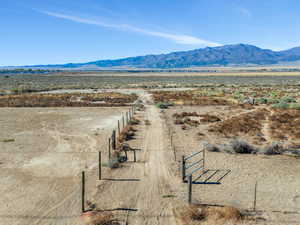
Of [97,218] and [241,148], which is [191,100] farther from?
[97,218]

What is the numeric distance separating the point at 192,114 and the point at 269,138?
1079 centimetres

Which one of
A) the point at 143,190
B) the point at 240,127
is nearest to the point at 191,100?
the point at 240,127

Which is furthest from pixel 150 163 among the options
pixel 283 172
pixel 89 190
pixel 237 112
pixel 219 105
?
pixel 219 105

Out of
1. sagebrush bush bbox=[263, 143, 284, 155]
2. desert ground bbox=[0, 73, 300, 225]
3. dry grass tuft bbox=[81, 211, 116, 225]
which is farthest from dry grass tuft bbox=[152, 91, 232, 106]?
dry grass tuft bbox=[81, 211, 116, 225]

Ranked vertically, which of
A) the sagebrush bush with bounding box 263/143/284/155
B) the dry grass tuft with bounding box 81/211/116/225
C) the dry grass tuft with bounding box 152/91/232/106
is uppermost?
the dry grass tuft with bounding box 152/91/232/106

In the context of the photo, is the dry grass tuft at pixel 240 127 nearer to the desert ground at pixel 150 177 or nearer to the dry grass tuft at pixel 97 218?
the desert ground at pixel 150 177

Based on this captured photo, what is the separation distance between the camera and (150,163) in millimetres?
12984

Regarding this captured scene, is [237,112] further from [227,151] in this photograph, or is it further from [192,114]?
[227,151]

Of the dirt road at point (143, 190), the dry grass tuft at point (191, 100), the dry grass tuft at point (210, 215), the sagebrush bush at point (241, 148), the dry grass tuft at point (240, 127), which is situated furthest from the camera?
the dry grass tuft at point (191, 100)

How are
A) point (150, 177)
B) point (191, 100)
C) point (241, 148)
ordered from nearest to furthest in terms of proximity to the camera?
point (150, 177)
point (241, 148)
point (191, 100)

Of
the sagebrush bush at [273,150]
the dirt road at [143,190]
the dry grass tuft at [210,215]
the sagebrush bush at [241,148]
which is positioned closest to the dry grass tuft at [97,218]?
the dirt road at [143,190]

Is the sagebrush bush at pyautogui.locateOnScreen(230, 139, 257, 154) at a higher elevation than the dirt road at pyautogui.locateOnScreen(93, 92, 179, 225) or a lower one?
higher

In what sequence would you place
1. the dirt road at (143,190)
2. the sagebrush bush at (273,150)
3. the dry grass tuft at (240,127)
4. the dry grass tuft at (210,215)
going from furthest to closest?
the dry grass tuft at (240,127) < the sagebrush bush at (273,150) < the dirt road at (143,190) < the dry grass tuft at (210,215)

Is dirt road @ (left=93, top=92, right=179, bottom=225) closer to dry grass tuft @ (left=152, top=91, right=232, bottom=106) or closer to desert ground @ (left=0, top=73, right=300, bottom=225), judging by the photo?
desert ground @ (left=0, top=73, right=300, bottom=225)
